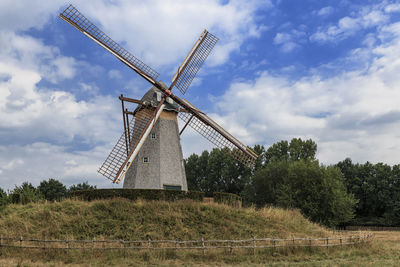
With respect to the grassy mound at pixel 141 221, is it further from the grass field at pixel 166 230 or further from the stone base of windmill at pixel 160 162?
the stone base of windmill at pixel 160 162

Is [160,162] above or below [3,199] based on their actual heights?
above

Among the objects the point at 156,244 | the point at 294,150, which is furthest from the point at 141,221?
the point at 294,150

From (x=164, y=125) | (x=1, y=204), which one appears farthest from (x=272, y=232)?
(x=1, y=204)

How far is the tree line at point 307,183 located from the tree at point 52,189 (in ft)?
70.4

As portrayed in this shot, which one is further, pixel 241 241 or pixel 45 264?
pixel 241 241

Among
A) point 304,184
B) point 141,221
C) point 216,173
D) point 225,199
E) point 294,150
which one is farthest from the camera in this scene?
point 216,173

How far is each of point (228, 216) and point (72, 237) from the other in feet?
28.5

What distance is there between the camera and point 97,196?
21.6 metres

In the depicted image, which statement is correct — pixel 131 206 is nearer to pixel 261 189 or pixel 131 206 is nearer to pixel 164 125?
pixel 164 125

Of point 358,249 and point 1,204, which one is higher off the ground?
point 1,204

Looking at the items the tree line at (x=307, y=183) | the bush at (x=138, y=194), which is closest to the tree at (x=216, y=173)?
the tree line at (x=307, y=183)

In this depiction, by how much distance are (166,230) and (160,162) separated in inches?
223

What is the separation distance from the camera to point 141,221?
19.1 metres

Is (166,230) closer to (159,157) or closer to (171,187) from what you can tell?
(171,187)
